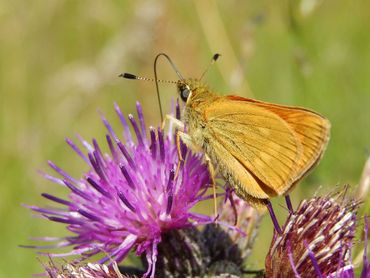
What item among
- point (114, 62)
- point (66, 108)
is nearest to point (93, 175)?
point (114, 62)

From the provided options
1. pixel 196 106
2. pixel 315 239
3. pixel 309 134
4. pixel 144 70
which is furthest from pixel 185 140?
pixel 144 70

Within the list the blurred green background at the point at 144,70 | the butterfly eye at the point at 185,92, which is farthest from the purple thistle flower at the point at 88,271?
the blurred green background at the point at 144,70

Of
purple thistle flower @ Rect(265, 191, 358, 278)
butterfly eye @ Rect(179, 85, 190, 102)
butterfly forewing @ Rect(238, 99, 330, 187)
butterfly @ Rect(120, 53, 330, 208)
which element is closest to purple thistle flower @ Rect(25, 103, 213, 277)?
butterfly @ Rect(120, 53, 330, 208)

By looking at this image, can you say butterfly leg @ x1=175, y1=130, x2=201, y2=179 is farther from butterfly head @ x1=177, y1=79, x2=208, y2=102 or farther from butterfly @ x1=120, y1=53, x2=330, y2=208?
butterfly head @ x1=177, y1=79, x2=208, y2=102

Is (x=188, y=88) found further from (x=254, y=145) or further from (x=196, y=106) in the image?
(x=254, y=145)

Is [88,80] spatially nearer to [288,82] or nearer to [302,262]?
[288,82]

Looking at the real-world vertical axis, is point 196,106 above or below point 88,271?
above
